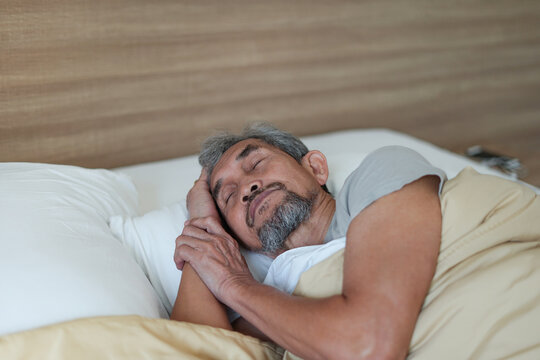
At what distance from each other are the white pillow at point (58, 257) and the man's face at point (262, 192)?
0.29 metres

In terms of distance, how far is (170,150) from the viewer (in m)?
2.15

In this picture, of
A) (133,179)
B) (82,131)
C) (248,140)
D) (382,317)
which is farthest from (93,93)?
(382,317)

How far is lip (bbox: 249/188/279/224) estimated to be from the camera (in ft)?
4.65

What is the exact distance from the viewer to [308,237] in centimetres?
146

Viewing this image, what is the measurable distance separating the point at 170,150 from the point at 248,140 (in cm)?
61

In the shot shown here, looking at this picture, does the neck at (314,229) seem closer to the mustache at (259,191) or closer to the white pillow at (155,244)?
the mustache at (259,191)

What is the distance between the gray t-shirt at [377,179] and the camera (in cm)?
120

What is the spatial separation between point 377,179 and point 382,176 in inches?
0.5

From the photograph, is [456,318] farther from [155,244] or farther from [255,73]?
[255,73]

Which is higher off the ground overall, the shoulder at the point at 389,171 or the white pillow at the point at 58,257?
the shoulder at the point at 389,171

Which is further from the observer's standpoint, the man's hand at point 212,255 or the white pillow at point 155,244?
the white pillow at point 155,244

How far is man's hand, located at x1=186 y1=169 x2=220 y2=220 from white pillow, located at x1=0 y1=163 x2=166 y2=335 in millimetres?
218

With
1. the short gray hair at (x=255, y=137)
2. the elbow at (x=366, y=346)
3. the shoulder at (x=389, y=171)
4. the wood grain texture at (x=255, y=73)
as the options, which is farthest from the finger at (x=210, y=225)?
the wood grain texture at (x=255, y=73)

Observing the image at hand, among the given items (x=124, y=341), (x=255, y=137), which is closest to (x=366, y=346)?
(x=124, y=341)
